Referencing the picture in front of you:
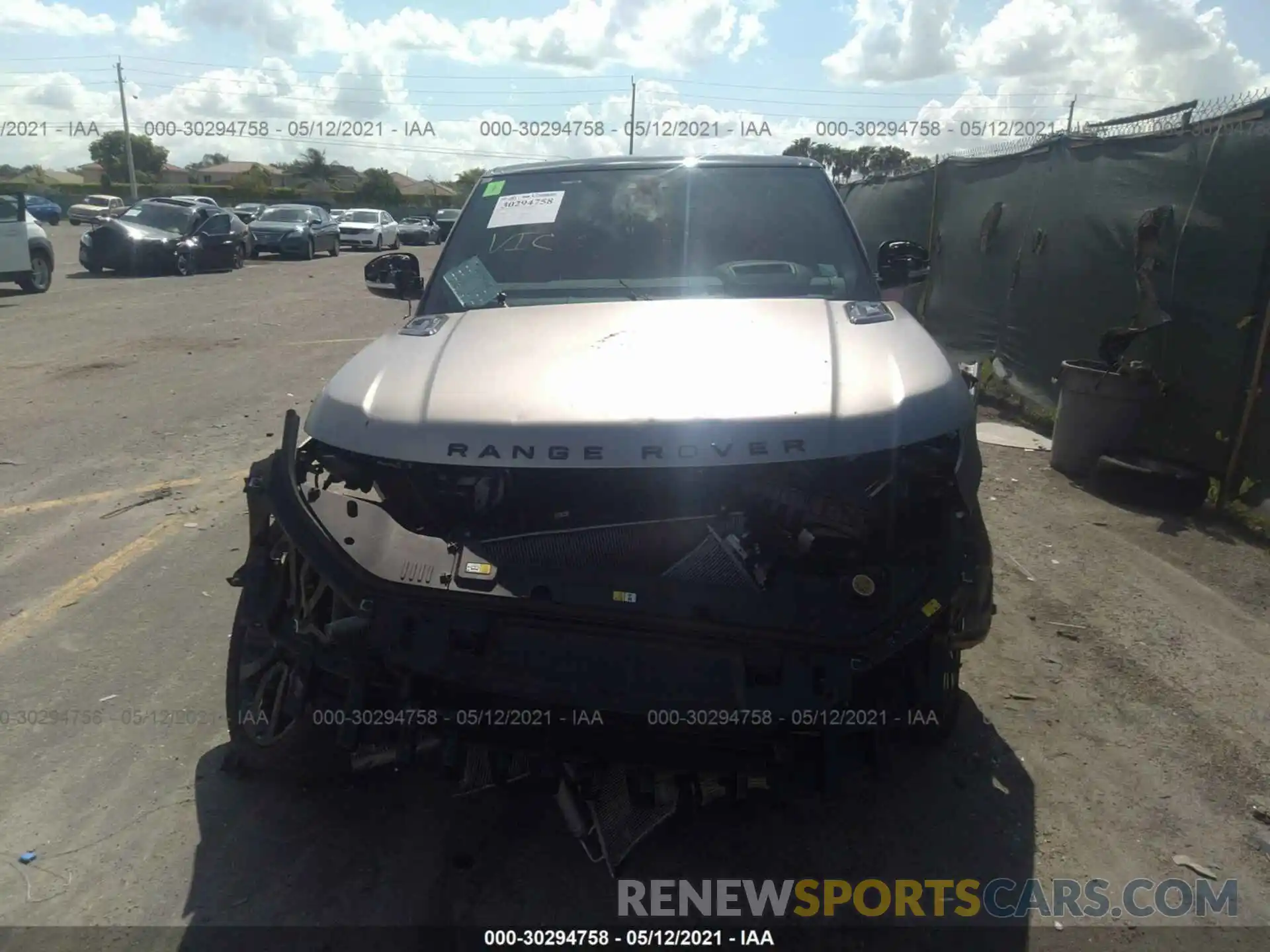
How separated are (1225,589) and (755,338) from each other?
3.46 metres

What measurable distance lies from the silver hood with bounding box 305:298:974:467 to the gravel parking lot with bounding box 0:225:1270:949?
0.95 m

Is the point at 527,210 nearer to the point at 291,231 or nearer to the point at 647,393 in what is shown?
the point at 647,393

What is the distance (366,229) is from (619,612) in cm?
3232

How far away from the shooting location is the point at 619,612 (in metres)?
2.34

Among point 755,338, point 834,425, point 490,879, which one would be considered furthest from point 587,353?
point 490,879

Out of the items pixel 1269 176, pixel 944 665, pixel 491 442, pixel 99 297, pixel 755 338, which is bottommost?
pixel 99 297

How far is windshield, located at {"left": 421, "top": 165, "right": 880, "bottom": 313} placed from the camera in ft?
12.5

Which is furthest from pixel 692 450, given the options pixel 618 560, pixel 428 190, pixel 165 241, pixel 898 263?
pixel 428 190

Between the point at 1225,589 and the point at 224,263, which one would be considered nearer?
the point at 1225,589

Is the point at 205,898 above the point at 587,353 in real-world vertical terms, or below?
below

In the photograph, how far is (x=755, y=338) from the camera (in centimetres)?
308

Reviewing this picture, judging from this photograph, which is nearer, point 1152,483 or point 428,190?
point 1152,483

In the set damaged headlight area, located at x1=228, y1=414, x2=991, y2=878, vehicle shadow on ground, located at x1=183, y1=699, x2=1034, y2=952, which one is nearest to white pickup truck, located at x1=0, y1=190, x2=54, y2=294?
vehicle shadow on ground, located at x1=183, y1=699, x2=1034, y2=952

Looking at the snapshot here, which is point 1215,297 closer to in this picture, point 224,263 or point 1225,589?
point 1225,589
